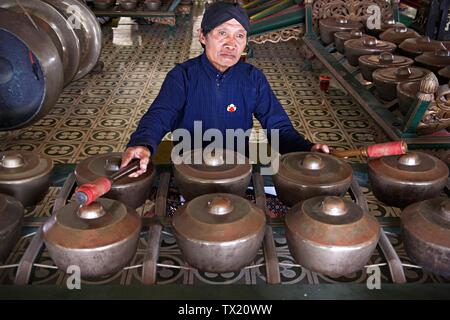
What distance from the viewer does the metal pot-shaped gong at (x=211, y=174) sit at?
3.49 ft

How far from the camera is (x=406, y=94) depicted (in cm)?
185

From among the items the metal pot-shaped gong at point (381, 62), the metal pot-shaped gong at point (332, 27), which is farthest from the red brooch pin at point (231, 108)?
the metal pot-shaped gong at point (332, 27)

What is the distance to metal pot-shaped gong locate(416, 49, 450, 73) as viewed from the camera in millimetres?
2238

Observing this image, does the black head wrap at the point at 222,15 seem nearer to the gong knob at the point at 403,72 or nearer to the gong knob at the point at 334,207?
the gong knob at the point at 334,207

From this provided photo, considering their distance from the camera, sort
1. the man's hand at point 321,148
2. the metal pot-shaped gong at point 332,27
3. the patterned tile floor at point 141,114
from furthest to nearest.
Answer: the metal pot-shaped gong at point 332,27, the patterned tile floor at point 141,114, the man's hand at point 321,148

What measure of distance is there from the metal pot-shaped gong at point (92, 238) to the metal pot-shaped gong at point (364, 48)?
6.74 ft

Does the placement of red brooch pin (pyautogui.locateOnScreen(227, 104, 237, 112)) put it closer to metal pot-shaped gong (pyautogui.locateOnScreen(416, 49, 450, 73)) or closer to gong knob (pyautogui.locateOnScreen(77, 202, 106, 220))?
gong knob (pyautogui.locateOnScreen(77, 202, 106, 220))

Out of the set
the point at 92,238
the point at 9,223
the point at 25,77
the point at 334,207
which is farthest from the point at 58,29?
the point at 334,207

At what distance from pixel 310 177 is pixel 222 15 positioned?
53 centimetres

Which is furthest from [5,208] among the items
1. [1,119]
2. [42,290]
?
[1,119]

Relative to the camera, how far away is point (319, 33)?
388 centimetres

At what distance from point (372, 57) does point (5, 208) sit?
202 centimetres

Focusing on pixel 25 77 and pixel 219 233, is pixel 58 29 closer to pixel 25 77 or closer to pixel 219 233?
pixel 25 77
